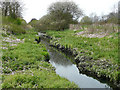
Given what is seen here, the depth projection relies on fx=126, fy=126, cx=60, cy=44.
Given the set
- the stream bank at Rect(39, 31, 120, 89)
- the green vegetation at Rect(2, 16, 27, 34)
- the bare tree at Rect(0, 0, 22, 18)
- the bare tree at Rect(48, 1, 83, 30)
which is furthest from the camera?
the bare tree at Rect(48, 1, 83, 30)

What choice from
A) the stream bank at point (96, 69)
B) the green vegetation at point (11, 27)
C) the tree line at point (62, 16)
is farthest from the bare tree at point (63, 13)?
the stream bank at point (96, 69)

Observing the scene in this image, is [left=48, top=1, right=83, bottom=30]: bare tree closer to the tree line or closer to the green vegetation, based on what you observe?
the tree line

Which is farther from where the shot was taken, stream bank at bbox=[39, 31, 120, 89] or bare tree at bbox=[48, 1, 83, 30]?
bare tree at bbox=[48, 1, 83, 30]

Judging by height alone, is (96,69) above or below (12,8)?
below

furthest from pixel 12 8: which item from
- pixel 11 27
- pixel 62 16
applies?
pixel 62 16

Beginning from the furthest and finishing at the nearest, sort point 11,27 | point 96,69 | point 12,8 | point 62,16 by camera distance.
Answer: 1. point 62,16
2. point 12,8
3. point 11,27
4. point 96,69

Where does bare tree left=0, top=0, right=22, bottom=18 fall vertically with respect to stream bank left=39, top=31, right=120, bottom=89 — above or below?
above

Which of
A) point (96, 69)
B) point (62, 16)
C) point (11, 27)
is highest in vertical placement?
point (62, 16)

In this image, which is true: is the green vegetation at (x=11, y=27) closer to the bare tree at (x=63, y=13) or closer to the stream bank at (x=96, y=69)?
the stream bank at (x=96, y=69)

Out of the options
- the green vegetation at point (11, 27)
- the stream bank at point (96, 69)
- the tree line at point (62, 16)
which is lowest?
the stream bank at point (96, 69)

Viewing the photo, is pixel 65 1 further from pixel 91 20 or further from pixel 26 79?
pixel 26 79

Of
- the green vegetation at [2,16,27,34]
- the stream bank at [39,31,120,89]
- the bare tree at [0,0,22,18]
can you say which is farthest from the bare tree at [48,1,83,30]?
the stream bank at [39,31,120,89]

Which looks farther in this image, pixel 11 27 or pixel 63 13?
pixel 63 13

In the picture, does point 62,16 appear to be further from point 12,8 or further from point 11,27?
point 11,27
